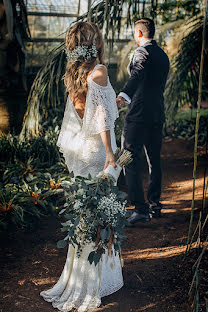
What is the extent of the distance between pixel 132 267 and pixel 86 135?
1354mm

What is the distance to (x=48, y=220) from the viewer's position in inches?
162

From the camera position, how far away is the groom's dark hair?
12.2ft

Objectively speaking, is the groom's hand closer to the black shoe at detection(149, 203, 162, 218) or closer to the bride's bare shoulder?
the bride's bare shoulder

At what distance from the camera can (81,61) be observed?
248 cm

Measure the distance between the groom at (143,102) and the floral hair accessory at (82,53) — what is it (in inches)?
46.0

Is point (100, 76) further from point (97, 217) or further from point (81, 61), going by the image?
point (97, 217)

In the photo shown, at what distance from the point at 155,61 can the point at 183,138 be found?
170 inches

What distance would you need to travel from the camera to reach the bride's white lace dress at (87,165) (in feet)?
8.02

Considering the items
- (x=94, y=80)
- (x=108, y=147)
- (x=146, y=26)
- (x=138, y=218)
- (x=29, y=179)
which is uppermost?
(x=146, y=26)

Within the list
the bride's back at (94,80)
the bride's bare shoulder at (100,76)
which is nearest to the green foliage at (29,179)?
the bride's back at (94,80)

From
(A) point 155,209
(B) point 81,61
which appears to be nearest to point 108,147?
(B) point 81,61

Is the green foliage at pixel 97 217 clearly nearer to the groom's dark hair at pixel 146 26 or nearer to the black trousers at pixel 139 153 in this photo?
the black trousers at pixel 139 153

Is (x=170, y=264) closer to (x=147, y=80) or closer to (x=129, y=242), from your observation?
(x=129, y=242)

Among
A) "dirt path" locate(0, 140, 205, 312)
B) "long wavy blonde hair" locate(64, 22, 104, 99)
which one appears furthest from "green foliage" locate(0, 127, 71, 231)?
"long wavy blonde hair" locate(64, 22, 104, 99)
